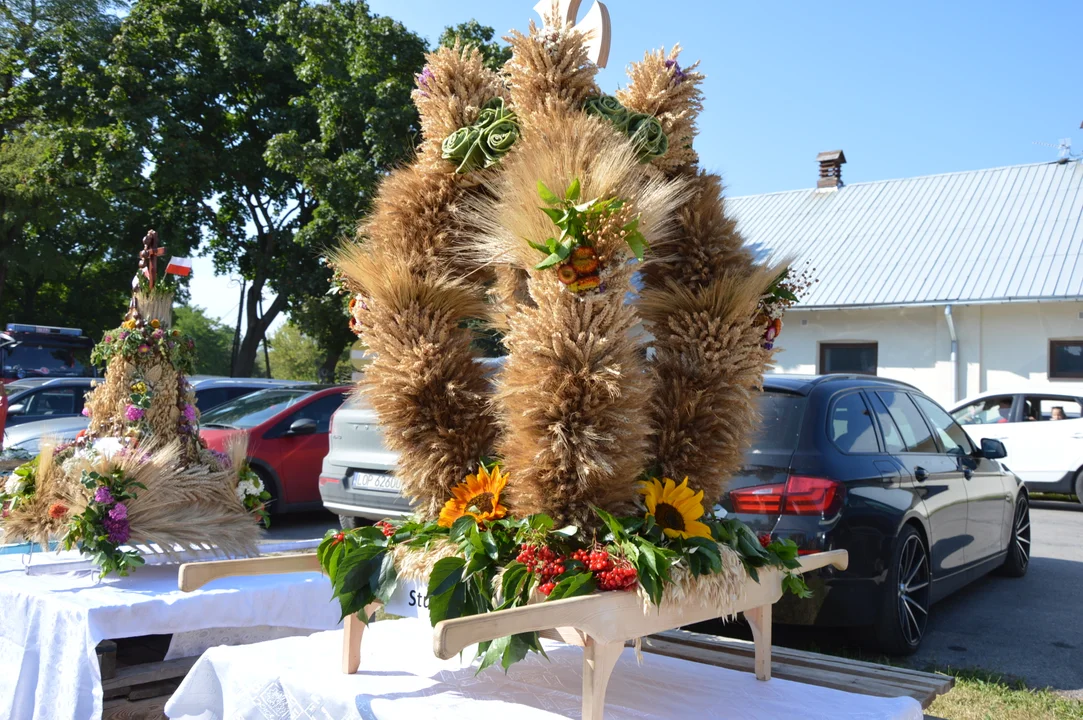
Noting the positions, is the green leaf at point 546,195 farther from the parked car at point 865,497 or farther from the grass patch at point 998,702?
the grass patch at point 998,702

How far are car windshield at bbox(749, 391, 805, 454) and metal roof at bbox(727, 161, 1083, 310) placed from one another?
13.2 m

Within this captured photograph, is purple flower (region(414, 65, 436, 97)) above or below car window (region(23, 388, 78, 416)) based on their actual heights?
above

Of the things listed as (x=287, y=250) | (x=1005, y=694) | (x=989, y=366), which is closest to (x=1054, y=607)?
(x=1005, y=694)

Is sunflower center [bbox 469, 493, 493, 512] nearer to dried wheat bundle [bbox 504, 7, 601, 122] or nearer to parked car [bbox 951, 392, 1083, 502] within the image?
dried wheat bundle [bbox 504, 7, 601, 122]

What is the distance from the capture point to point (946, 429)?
634 centimetres

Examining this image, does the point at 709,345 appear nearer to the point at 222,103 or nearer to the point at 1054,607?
the point at 1054,607

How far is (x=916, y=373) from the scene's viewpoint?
1773 cm

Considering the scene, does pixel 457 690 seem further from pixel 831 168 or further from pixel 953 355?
pixel 831 168

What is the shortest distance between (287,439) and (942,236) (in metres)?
15.5

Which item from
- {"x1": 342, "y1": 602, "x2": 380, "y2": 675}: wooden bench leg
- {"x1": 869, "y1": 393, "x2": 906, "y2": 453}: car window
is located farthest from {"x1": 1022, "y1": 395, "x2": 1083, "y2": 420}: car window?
{"x1": 342, "y1": 602, "x2": 380, "y2": 675}: wooden bench leg

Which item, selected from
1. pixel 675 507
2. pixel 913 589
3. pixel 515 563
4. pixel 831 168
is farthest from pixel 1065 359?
pixel 515 563

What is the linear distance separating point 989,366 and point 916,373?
4.34 feet

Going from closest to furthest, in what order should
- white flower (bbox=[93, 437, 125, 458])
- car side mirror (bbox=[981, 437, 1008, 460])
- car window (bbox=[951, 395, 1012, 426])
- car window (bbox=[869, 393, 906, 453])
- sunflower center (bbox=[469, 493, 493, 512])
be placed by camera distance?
sunflower center (bbox=[469, 493, 493, 512])
white flower (bbox=[93, 437, 125, 458])
car window (bbox=[869, 393, 906, 453])
car side mirror (bbox=[981, 437, 1008, 460])
car window (bbox=[951, 395, 1012, 426])

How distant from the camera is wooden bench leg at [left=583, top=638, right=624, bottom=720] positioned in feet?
6.51
